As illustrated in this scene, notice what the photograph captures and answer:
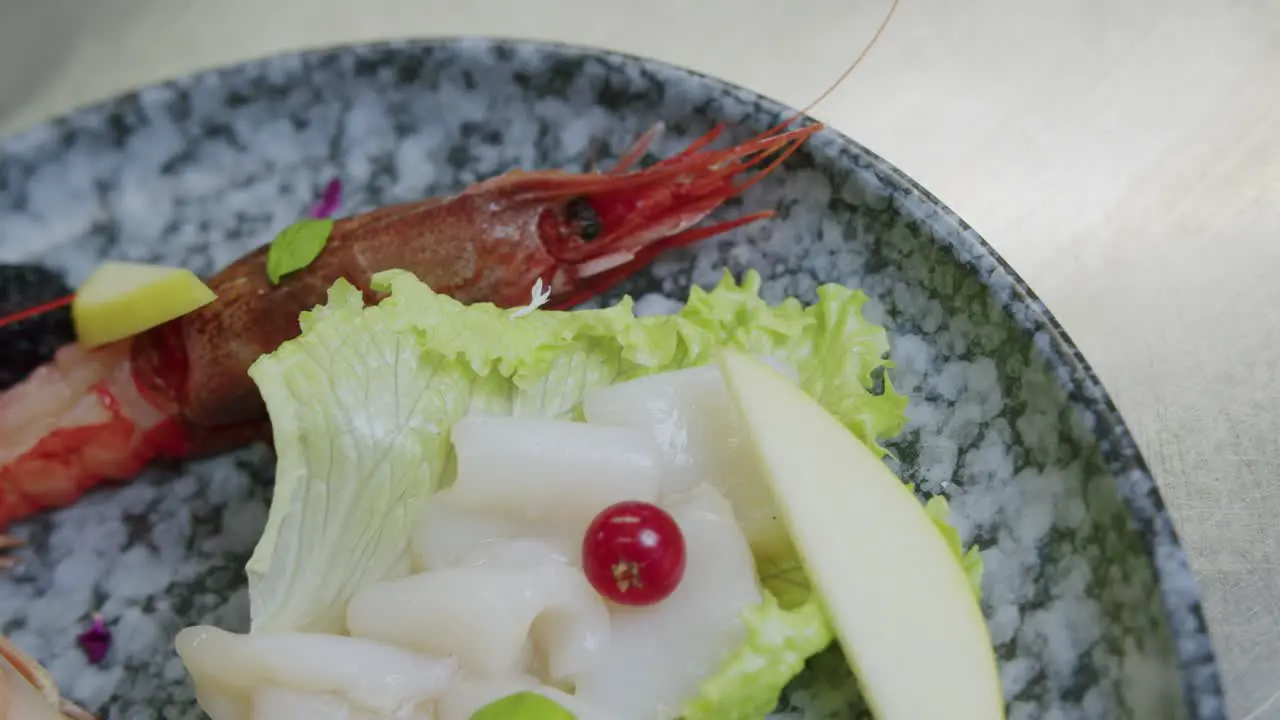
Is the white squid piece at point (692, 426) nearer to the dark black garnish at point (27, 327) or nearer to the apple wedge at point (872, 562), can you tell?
the apple wedge at point (872, 562)

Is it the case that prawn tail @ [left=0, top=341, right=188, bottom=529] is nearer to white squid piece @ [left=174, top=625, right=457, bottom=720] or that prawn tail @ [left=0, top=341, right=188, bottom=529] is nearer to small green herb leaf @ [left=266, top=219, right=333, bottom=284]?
small green herb leaf @ [left=266, top=219, right=333, bottom=284]

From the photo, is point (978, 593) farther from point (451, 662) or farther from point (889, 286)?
point (451, 662)

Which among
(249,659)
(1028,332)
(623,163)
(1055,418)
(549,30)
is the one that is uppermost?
(549,30)

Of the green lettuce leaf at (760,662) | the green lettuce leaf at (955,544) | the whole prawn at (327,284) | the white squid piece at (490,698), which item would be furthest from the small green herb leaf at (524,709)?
the whole prawn at (327,284)

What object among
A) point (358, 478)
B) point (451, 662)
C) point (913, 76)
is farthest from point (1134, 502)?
point (913, 76)

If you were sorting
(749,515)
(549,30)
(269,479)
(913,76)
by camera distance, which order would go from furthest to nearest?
(549,30)
(913,76)
(269,479)
(749,515)

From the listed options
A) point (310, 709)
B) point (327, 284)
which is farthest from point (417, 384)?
point (310, 709)
